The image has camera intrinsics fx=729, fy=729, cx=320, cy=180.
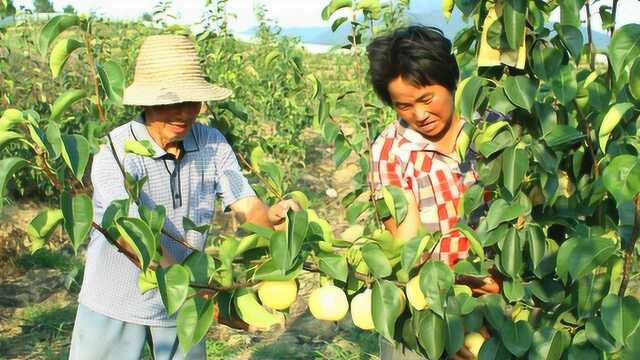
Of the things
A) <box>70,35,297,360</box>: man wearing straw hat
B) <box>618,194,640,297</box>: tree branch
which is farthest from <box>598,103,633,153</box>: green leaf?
<box>70,35,297,360</box>: man wearing straw hat

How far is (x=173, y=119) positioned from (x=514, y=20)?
1005 millimetres

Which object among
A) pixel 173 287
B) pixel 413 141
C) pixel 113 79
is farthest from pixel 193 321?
pixel 413 141

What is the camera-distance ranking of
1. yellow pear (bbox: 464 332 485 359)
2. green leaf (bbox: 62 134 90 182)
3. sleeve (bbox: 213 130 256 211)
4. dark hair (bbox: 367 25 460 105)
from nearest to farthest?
green leaf (bbox: 62 134 90 182) → yellow pear (bbox: 464 332 485 359) → dark hair (bbox: 367 25 460 105) → sleeve (bbox: 213 130 256 211)

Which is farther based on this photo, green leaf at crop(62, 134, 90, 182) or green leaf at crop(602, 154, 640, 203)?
green leaf at crop(62, 134, 90, 182)

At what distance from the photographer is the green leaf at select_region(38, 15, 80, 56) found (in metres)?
1.17

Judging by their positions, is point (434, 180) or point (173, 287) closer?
point (173, 287)

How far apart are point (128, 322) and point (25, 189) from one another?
3.94 meters

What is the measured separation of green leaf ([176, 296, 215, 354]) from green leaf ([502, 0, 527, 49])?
→ 631 mm

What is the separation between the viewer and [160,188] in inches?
76.6

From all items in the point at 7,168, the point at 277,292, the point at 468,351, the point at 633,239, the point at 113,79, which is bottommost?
the point at 468,351

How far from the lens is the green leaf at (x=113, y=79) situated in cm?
113

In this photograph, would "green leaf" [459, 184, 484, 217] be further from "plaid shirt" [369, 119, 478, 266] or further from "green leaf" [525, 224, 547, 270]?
"plaid shirt" [369, 119, 478, 266]

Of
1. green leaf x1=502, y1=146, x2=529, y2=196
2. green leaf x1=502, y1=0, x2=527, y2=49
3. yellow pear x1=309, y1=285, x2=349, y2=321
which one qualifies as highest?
green leaf x1=502, y1=0, x2=527, y2=49

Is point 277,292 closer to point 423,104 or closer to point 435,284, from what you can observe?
point 435,284
